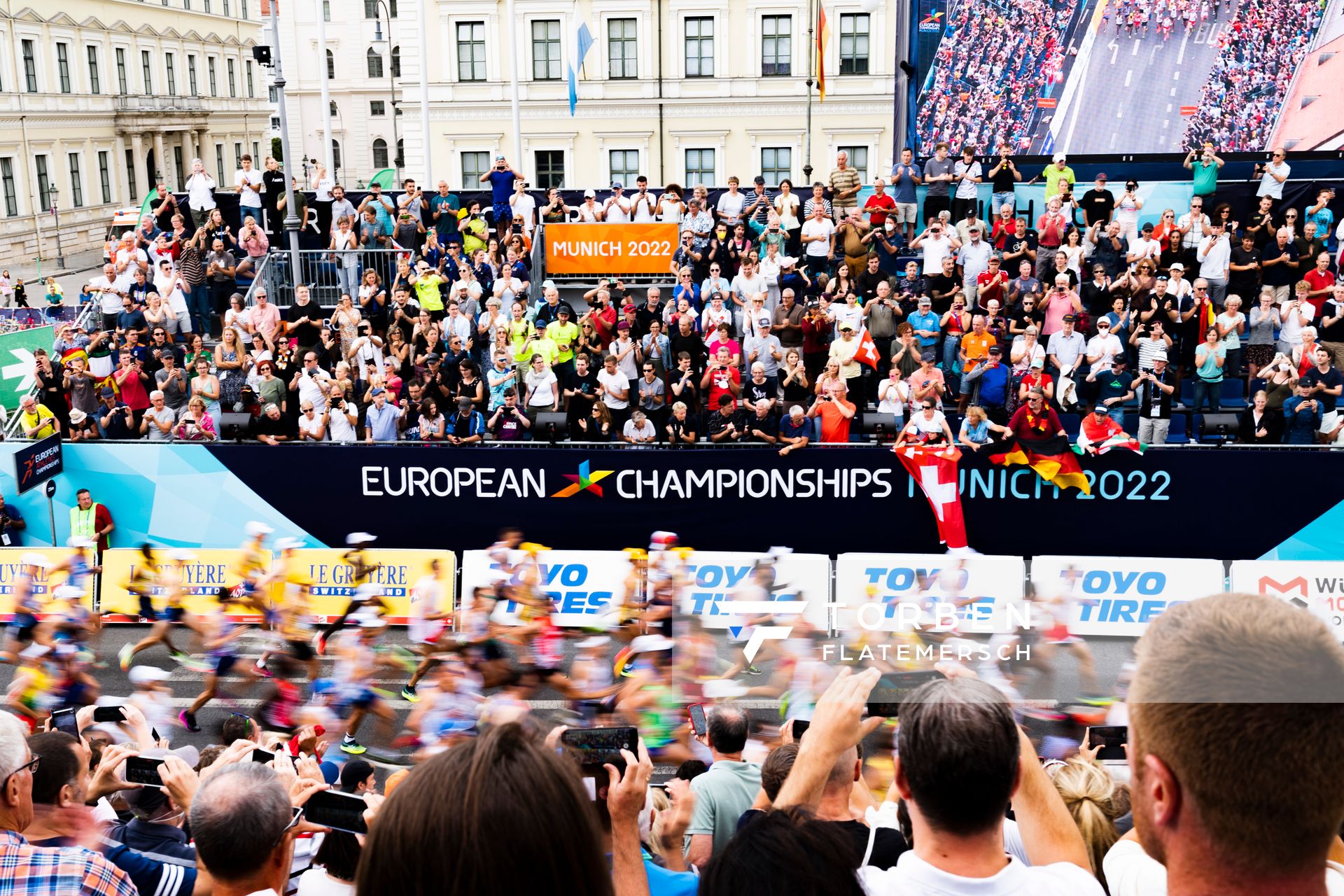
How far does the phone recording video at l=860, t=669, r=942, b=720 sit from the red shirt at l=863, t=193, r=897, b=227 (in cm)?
1652

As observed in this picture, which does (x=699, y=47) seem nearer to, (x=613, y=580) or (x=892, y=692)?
(x=613, y=580)

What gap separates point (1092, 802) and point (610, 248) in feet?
57.8

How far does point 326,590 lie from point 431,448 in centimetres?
206

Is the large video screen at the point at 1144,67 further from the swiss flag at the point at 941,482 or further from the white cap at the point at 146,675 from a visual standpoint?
the white cap at the point at 146,675

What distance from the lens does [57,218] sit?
2266 inches

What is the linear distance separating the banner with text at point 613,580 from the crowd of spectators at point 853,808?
6.71 m

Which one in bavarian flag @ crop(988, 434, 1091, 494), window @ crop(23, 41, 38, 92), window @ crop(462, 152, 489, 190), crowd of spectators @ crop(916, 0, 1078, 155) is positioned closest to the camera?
bavarian flag @ crop(988, 434, 1091, 494)

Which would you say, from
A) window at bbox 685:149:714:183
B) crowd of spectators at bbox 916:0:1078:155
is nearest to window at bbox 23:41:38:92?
window at bbox 685:149:714:183

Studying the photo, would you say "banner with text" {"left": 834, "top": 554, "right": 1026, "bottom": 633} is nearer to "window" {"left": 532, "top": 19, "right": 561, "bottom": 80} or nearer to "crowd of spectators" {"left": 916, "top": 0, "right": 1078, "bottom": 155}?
"crowd of spectators" {"left": 916, "top": 0, "right": 1078, "bottom": 155}

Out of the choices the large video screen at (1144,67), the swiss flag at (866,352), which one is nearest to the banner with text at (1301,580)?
the swiss flag at (866,352)

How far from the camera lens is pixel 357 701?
10062mm

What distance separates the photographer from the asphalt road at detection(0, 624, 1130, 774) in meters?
7.86

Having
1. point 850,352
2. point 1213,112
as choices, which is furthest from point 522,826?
point 1213,112

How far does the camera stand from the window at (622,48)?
40906mm
